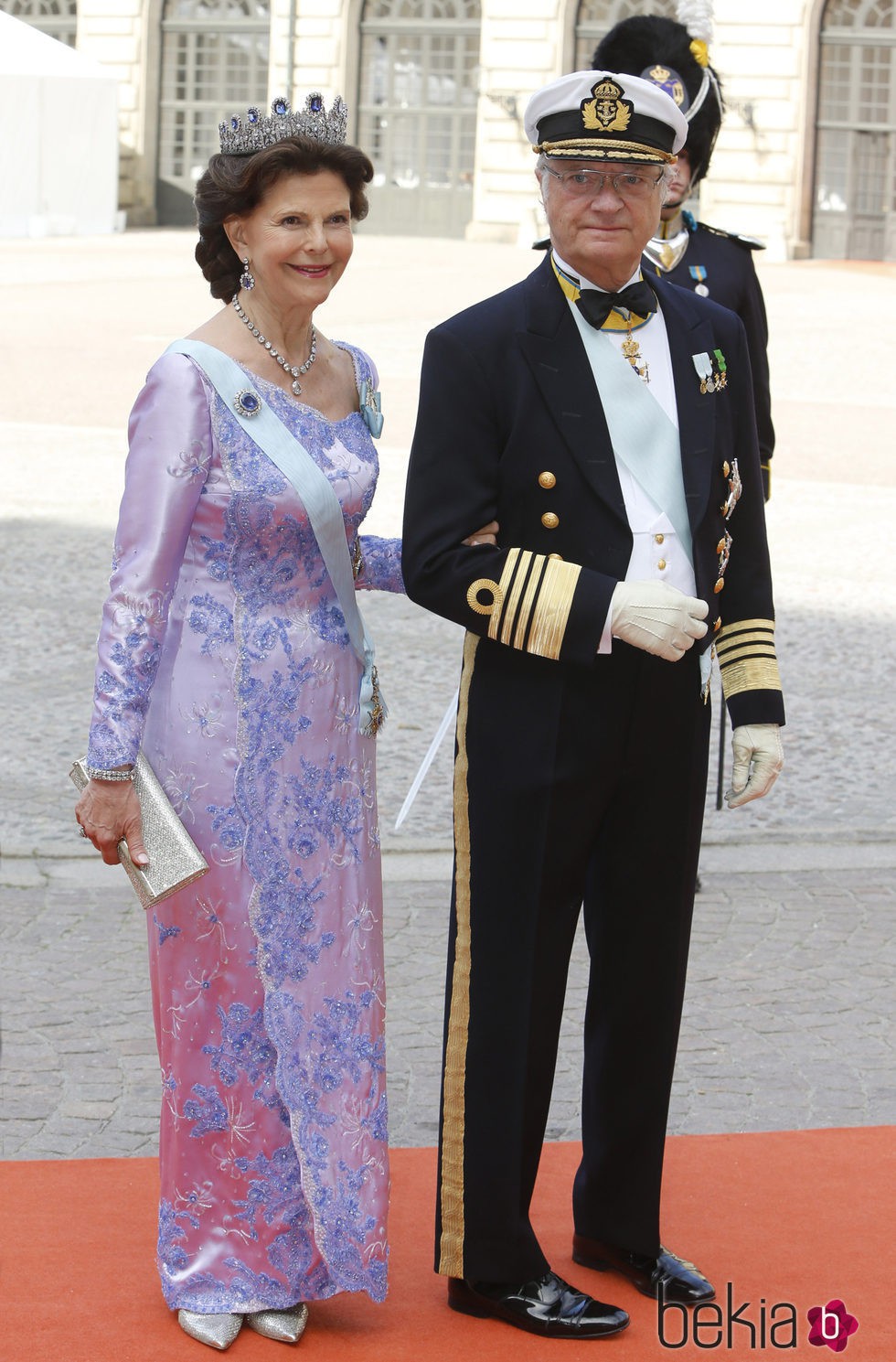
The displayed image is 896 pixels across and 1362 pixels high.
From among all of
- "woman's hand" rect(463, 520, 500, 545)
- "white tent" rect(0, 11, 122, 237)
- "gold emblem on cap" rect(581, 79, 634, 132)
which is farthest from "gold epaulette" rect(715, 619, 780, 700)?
"white tent" rect(0, 11, 122, 237)

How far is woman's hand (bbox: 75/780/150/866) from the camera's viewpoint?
9.22 ft

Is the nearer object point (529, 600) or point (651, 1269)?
point (529, 600)

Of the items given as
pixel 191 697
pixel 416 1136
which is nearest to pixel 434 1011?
pixel 416 1136

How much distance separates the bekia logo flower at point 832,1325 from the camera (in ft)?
10.00

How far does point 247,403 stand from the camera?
2820mm

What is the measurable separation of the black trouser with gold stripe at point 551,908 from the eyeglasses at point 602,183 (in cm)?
68

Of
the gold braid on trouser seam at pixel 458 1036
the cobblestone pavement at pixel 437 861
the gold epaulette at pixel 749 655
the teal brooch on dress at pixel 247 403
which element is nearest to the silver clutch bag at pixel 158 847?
the gold braid on trouser seam at pixel 458 1036

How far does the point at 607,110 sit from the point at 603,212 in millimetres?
150

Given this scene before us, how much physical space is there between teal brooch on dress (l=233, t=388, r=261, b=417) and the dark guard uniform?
25 centimetres

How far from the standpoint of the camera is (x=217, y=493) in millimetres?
2797

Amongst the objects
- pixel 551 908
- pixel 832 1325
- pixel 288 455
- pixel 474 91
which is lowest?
pixel 832 1325

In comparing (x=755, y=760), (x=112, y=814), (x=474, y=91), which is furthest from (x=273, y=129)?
(x=474, y=91)

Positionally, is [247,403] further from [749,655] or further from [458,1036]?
[458,1036]

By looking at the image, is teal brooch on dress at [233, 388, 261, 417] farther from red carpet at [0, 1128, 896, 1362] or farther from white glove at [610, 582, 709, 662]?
red carpet at [0, 1128, 896, 1362]
